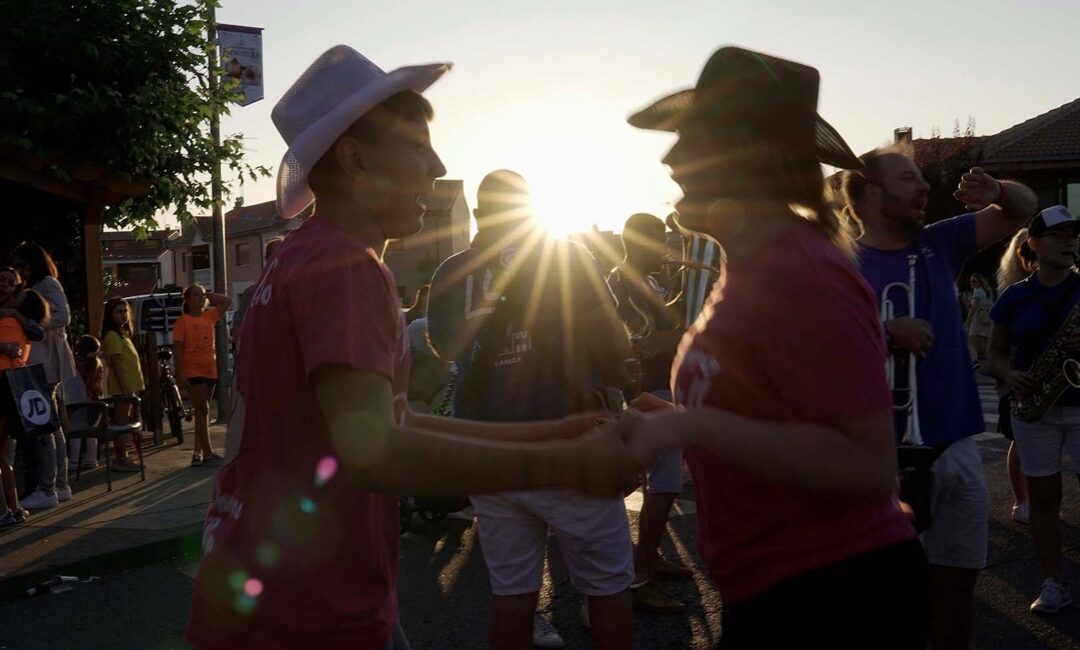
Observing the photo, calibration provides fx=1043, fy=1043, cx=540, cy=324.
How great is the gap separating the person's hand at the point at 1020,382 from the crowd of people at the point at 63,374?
6721 mm

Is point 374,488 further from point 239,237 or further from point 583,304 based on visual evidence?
point 239,237

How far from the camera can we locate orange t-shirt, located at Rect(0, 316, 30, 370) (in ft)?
26.0

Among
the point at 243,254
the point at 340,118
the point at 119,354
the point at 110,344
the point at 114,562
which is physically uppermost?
the point at 243,254

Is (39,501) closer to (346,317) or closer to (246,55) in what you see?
(346,317)

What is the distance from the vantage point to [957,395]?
12.3 feet

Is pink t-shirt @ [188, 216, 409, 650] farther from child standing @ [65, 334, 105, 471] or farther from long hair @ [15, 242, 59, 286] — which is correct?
child standing @ [65, 334, 105, 471]

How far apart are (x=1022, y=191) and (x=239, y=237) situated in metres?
66.1

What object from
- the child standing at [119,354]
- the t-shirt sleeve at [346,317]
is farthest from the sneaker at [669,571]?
the child standing at [119,354]

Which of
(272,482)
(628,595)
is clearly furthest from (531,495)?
(272,482)

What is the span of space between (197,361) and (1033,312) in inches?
322

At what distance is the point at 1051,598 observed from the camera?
5035mm

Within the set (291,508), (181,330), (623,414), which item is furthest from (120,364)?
(623,414)

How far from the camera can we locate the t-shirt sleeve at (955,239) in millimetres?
3965

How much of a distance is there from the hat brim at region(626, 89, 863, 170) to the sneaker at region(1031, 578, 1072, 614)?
3.68 m
